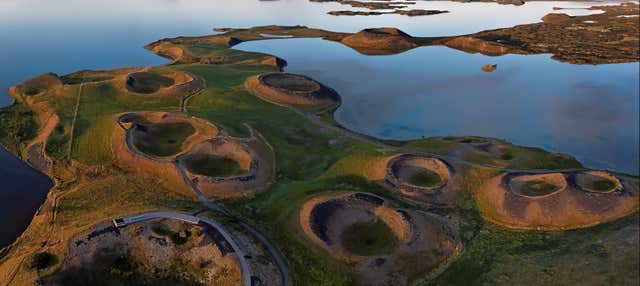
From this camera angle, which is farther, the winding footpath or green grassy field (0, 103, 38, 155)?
green grassy field (0, 103, 38, 155)

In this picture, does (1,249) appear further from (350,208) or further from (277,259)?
(350,208)

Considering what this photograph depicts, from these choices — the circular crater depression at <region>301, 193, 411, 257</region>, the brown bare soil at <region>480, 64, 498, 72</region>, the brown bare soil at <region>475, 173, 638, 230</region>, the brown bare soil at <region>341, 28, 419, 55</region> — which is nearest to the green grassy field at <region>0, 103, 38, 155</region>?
the circular crater depression at <region>301, 193, 411, 257</region>

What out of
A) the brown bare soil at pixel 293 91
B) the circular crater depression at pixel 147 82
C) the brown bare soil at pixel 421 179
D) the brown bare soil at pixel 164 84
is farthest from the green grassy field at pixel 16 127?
the brown bare soil at pixel 421 179

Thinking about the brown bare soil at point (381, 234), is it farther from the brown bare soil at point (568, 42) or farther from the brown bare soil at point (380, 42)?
the brown bare soil at point (568, 42)

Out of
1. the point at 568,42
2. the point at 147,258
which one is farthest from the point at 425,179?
the point at 568,42

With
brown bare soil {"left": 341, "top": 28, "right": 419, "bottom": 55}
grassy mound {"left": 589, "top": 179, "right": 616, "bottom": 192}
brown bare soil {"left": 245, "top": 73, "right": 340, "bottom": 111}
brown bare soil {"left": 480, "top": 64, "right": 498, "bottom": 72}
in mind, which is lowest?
grassy mound {"left": 589, "top": 179, "right": 616, "bottom": 192}

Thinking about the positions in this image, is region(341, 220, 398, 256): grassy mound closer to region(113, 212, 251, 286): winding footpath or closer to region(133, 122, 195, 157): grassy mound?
region(113, 212, 251, 286): winding footpath

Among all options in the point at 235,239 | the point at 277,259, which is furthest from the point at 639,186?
the point at 235,239
